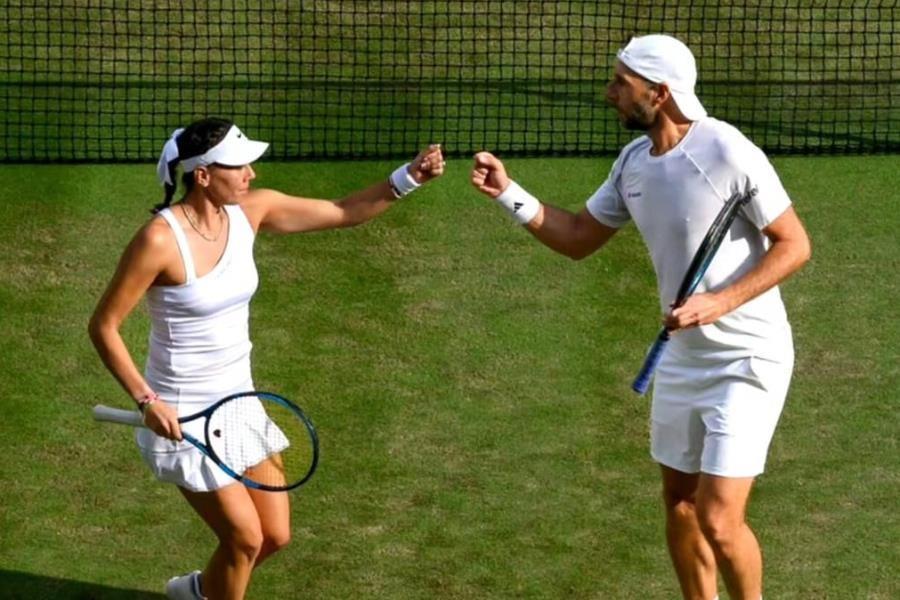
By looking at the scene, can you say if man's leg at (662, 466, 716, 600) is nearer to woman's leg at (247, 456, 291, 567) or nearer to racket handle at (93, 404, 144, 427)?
woman's leg at (247, 456, 291, 567)

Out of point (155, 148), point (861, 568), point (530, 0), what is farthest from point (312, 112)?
point (861, 568)

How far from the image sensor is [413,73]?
15.0 m

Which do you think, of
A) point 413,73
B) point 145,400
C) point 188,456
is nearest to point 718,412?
point 188,456

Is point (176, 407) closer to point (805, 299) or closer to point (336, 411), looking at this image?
point (336, 411)

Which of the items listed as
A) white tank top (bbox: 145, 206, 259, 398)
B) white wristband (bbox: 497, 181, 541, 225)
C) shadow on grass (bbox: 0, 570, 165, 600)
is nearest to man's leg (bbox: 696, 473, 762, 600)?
white wristband (bbox: 497, 181, 541, 225)

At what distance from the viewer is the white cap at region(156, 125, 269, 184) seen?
7406 millimetres

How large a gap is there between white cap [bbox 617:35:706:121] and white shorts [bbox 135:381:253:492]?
206 cm

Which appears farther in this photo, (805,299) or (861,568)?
(805,299)

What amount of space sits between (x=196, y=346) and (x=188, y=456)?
0.43 meters

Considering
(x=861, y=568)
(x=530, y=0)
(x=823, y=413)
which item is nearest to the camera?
(x=861, y=568)

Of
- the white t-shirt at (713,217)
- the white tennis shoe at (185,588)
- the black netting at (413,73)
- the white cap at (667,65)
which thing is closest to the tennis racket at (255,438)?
the white tennis shoe at (185,588)

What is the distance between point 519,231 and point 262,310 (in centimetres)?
187

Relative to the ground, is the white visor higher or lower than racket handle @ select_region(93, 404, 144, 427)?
higher

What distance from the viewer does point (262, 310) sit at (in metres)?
11.1
